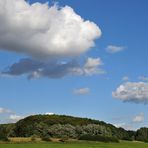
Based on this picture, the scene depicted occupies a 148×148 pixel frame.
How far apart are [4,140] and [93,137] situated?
75.0 ft

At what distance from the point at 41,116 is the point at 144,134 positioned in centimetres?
3697

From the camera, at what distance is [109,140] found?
9381 cm

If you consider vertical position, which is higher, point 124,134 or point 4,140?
point 124,134

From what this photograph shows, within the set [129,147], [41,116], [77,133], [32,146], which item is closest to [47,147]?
[32,146]

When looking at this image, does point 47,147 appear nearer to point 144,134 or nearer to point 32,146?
point 32,146

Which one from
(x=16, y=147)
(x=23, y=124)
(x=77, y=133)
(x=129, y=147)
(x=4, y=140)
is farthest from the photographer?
(x=23, y=124)

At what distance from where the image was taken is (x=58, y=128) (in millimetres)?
122938

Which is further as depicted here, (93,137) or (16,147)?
(93,137)

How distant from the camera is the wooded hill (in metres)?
123

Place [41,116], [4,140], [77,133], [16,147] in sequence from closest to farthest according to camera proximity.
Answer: [16,147]
[4,140]
[77,133]
[41,116]

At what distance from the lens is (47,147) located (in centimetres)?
6700

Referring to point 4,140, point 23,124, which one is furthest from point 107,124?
point 4,140

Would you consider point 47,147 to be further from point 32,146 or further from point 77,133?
point 77,133

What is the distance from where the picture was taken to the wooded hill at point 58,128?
122688 mm
